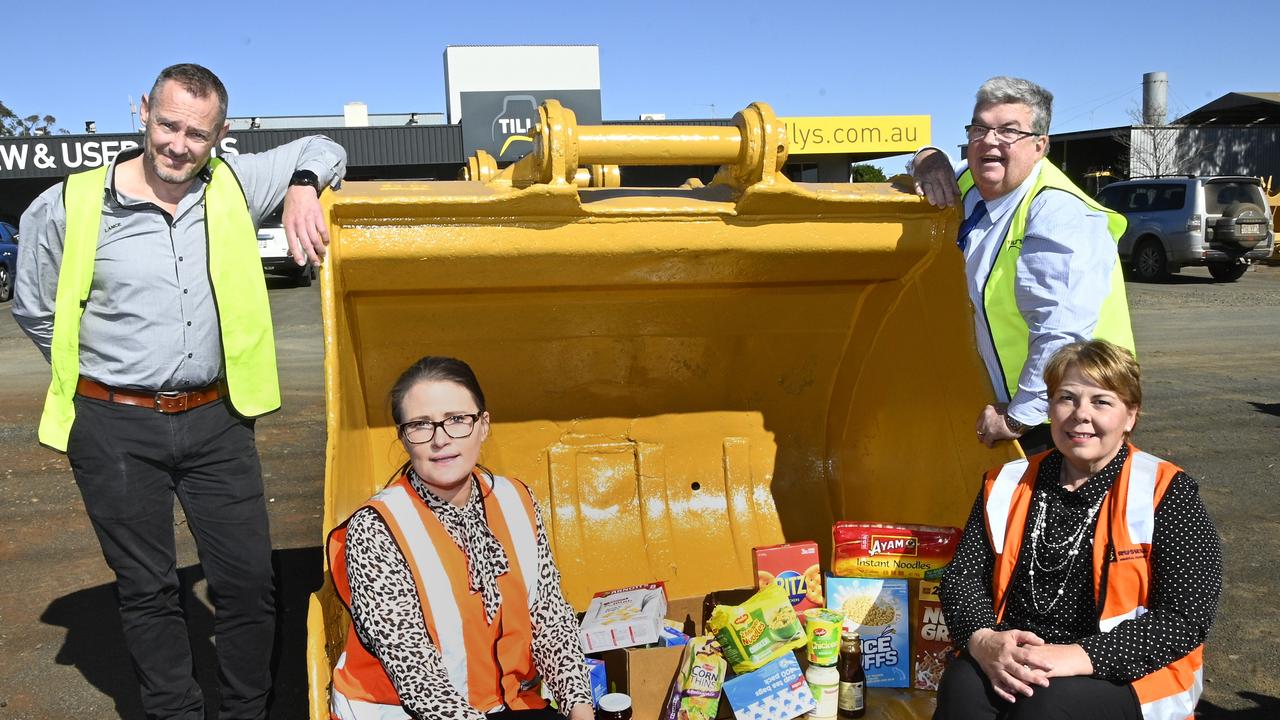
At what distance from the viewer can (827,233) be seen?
2.92 metres

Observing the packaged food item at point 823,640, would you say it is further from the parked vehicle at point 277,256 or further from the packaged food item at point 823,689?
the parked vehicle at point 277,256

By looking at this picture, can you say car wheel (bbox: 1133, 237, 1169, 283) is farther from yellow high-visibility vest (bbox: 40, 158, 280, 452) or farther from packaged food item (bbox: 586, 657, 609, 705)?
yellow high-visibility vest (bbox: 40, 158, 280, 452)

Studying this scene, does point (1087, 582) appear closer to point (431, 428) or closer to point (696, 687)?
point (696, 687)

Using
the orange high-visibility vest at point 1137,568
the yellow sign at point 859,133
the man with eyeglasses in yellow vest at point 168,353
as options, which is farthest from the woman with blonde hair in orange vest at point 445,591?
the yellow sign at point 859,133

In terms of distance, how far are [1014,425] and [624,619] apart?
115 centimetres

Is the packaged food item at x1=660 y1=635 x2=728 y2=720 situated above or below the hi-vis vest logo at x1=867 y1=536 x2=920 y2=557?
below

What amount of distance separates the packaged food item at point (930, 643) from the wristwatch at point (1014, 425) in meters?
0.53

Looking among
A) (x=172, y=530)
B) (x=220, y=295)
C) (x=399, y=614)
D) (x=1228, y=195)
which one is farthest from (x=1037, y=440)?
(x=1228, y=195)

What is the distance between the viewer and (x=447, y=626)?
7.05ft

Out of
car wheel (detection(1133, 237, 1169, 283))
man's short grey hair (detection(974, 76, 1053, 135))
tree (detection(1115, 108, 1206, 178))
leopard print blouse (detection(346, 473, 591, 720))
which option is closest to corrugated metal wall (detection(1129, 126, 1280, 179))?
tree (detection(1115, 108, 1206, 178))

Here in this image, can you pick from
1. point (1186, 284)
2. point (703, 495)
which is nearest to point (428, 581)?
point (703, 495)

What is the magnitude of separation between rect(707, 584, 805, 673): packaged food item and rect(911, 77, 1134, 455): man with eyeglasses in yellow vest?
2.27 ft

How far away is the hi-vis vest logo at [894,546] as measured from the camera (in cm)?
285

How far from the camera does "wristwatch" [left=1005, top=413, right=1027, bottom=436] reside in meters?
2.50
